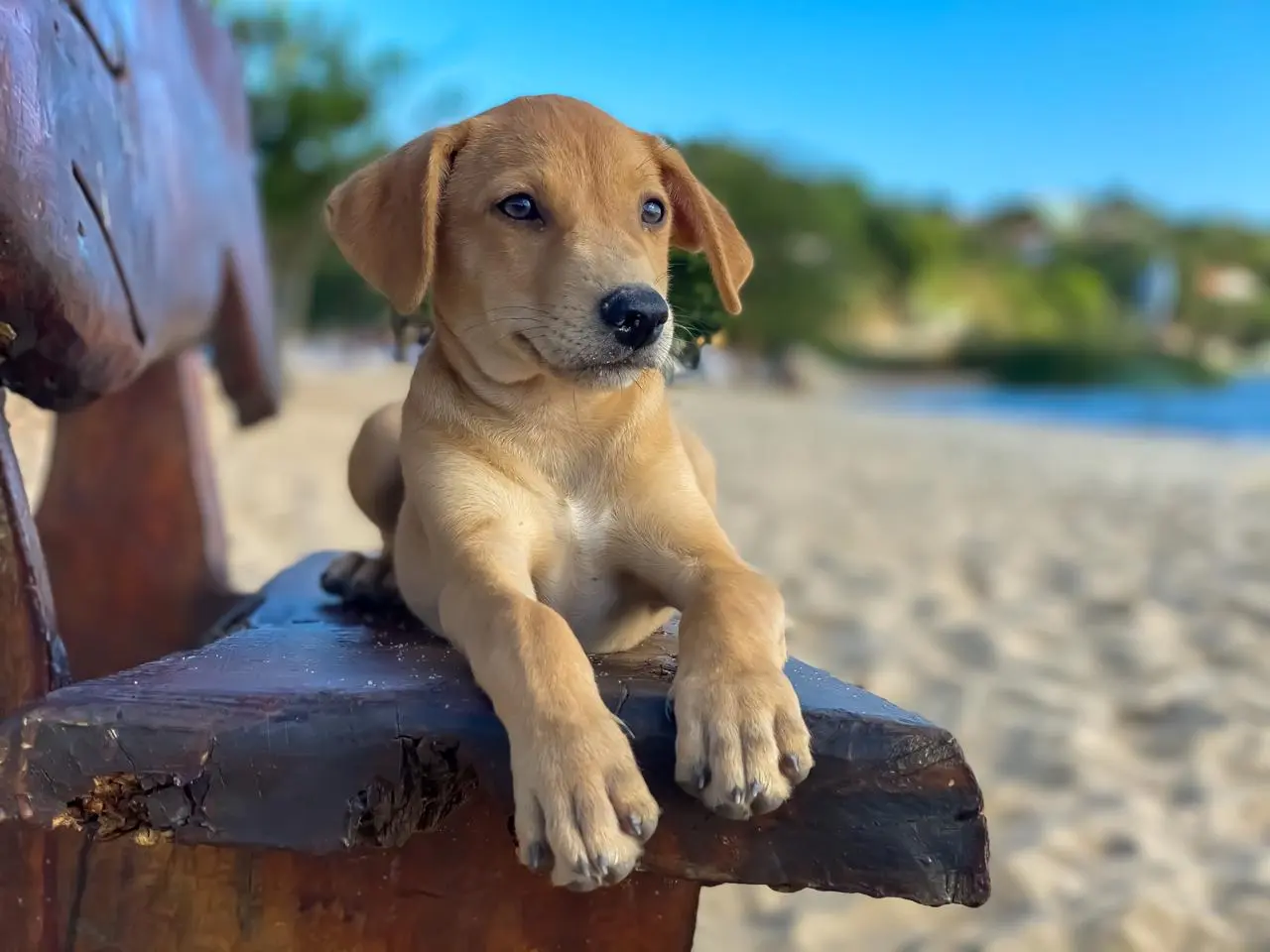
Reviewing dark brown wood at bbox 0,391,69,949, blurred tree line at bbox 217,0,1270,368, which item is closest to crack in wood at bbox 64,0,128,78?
dark brown wood at bbox 0,391,69,949

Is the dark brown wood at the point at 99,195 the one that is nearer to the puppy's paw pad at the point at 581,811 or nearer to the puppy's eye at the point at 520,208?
the puppy's eye at the point at 520,208

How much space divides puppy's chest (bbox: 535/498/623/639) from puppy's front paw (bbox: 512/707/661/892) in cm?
40

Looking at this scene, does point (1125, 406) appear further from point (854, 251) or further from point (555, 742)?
point (555, 742)

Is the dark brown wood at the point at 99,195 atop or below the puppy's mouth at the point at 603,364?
atop

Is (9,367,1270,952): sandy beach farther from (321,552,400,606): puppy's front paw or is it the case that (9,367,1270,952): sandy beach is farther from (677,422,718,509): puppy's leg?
(677,422,718,509): puppy's leg

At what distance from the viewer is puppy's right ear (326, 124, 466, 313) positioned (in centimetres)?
147

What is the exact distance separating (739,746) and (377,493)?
924mm

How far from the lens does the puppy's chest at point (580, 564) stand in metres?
1.44

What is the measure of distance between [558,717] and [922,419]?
15.1m

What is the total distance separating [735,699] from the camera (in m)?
1.07

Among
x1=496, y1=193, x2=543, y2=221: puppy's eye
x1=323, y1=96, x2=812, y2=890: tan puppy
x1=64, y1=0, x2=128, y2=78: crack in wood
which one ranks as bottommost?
x1=323, y1=96, x2=812, y2=890: tan puppy

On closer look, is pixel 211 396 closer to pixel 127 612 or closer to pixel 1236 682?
pixel 127 612

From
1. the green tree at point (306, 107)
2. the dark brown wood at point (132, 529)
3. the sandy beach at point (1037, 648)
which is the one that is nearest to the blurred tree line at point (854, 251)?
the green tree at point (306, 107)

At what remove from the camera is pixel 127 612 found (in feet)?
8.50
